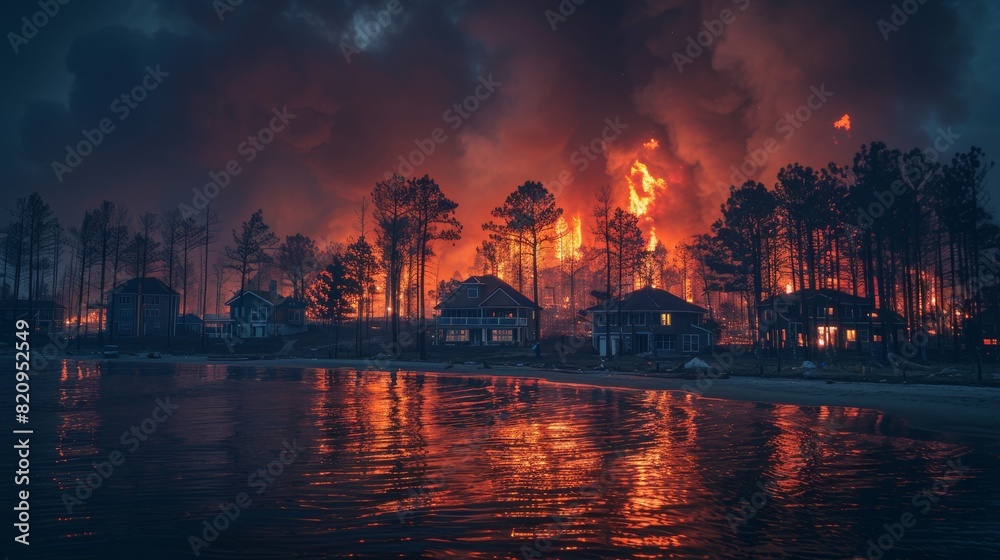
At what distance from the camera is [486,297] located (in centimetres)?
8212

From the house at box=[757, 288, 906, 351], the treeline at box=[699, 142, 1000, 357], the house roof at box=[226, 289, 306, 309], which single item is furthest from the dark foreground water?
the house roof at box=[226, 289, 306, 309]

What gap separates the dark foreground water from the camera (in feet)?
35.3

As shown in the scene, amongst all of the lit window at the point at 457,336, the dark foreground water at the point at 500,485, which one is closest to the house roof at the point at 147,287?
the lit window at the point at 457,336

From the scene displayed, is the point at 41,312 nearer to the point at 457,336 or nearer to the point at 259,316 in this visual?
the point at 259,316

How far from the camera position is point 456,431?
2217 centimetres

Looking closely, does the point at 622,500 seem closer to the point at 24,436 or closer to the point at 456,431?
the point at 456,431

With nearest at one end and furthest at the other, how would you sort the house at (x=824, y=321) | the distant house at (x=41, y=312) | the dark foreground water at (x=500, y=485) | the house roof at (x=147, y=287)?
the dark foreground water at (x=500, y=485), the house at (x=824, y=321), the distant house at (x=41, y=312), the house roof at (x=147, y=287)

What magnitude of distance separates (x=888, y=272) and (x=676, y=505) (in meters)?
60.1

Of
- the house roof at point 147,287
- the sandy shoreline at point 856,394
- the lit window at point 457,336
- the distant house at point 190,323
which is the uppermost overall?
the house roof at point 147,287

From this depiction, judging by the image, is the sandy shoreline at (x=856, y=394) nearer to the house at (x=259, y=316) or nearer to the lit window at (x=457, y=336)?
the lit window at (x=457, y=336)

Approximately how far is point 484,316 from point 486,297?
2.69 m

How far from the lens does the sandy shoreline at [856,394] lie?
82.4 feet

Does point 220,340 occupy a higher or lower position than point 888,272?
lower

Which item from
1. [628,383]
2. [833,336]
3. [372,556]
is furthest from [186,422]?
[833,336]
